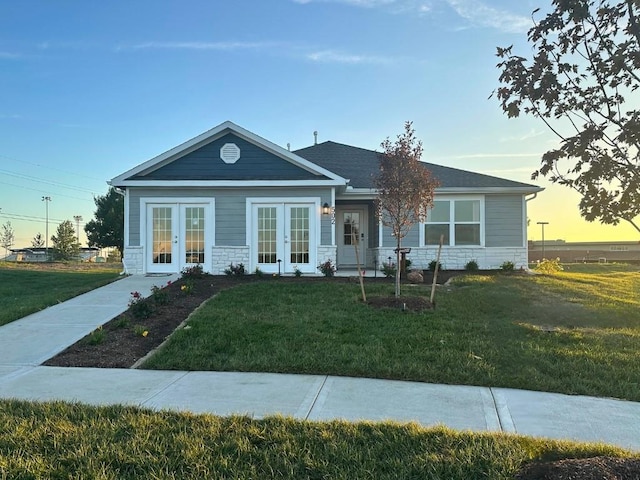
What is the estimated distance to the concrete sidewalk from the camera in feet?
13.5

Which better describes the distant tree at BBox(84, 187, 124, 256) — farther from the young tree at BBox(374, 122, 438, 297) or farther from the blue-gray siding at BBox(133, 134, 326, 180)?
the young tree at BBox(374, 122, 438, 297)

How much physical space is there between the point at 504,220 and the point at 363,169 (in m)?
5.41

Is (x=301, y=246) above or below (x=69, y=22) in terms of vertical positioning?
below

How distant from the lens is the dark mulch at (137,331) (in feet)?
21.1

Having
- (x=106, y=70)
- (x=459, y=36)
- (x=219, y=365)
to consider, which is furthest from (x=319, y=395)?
(x=106, y=70)

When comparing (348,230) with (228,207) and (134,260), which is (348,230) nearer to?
(228,207)

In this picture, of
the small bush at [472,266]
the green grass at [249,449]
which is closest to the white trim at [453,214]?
the small bush at [472,266]

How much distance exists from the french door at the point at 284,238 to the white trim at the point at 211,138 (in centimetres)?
117

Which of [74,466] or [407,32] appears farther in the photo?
[407,32]

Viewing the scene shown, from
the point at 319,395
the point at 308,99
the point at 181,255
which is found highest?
the point at 308,99

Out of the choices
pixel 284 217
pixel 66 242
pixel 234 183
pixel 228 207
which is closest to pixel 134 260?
pixel 228 207

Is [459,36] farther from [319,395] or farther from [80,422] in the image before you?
[80,422]

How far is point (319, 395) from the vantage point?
4.85 metres

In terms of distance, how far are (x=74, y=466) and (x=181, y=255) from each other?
39.1 ft
